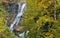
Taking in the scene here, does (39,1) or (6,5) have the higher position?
(39,1)

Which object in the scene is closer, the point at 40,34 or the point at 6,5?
the point at 40,34

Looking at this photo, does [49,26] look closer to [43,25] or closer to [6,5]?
[43,25]

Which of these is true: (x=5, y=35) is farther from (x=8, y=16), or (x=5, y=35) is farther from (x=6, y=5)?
(x=6, y=5)

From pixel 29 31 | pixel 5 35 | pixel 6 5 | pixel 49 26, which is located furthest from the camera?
pixel 6 5

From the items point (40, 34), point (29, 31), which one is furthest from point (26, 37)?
point (40, 34)

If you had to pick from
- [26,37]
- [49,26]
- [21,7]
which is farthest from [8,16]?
[49,26]

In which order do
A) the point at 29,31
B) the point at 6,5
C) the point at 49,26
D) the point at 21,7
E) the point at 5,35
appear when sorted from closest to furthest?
1. the point at 5,35
2. the point at 49,26
3. the point at 29,31
4. the point at 21,7
5. the point at 6,5
